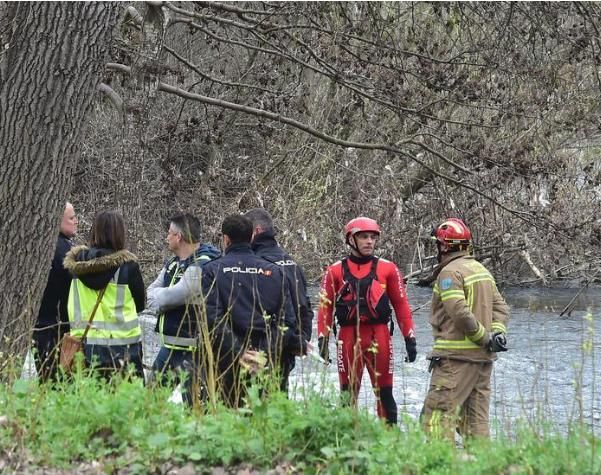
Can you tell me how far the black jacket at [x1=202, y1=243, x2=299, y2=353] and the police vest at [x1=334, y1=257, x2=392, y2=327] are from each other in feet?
2.76

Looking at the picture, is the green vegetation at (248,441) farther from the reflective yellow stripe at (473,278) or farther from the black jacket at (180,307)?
the reflective yellow stripe at (473,278)

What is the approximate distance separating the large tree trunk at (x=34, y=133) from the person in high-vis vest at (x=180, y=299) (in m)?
0.85

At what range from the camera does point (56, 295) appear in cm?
742

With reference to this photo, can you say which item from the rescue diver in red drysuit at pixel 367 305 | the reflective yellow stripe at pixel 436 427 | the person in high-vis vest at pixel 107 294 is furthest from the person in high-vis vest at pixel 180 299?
the reflective yellow stripe at pixel 436 427

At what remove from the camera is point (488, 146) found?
11.6 metres

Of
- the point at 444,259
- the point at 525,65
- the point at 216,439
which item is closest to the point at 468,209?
the point at 525,65

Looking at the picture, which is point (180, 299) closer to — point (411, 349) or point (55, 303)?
point (55, 303)

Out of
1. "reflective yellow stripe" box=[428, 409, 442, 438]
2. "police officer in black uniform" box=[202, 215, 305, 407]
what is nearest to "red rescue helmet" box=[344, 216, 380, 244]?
"police officer in black uniform" box=[202, 215, 305, 407]

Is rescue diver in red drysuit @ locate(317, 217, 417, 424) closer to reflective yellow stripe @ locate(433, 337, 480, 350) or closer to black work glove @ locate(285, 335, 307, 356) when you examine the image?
reflective yellow stripe @ locate(433, 337, 480, 350)

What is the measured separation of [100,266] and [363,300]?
190 cm

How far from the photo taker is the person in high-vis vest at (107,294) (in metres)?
6.94

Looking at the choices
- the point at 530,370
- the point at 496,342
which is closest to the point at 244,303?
the point at 496,342

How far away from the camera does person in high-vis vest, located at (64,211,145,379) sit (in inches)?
273

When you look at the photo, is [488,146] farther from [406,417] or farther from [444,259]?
[406,417]
